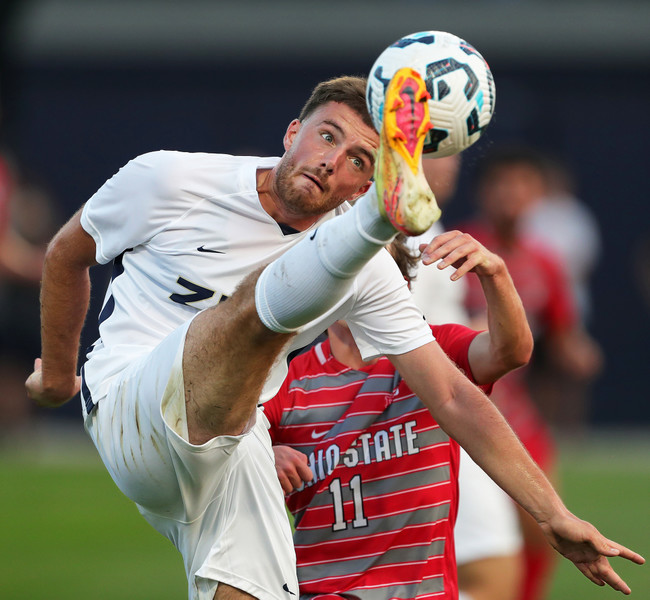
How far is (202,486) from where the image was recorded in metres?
3.50

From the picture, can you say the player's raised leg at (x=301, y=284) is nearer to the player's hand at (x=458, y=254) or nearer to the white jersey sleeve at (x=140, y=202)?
the player's hand at (x=458, y=254)

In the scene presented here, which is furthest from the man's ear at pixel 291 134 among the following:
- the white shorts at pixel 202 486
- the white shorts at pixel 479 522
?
the white shorts at pixel 479 522

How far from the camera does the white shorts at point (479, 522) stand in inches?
186

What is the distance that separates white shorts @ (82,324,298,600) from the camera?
3426mm

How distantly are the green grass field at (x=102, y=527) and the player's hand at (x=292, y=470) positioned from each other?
11.5 feet

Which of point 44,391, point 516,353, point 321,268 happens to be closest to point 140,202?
point 44,391

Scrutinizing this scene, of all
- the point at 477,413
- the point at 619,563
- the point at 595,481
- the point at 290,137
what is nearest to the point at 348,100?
the point at 290,137

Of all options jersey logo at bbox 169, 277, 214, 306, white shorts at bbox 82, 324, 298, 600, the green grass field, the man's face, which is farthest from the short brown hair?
the green grass field

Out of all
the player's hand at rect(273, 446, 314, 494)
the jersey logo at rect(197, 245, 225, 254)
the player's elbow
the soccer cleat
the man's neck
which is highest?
the soccer cleat

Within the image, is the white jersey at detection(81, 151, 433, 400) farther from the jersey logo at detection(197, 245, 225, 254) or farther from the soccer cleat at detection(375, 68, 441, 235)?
the soccer cleat at detection(375, 68, 441, 235)

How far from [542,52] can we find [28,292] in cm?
725

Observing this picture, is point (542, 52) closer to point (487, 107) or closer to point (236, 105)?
point (236, 105)

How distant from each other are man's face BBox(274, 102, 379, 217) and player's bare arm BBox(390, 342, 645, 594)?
56 centimetres

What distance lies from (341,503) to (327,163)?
3.59ft
